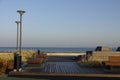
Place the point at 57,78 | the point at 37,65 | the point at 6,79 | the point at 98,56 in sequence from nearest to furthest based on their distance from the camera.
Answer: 1. the point at 6,79
2. the point at 57,78
3. the point at 37,65
4. the point at 98,56

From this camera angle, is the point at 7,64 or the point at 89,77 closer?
the point at 89,77

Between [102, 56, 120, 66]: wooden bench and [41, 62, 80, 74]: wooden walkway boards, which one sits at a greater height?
[102, 56, 120, 66]: wooden bench

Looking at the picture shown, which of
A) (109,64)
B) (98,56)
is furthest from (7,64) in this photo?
(98,56)

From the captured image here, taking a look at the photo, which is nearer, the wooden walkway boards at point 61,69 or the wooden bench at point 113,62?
the wooden bench at point 113,62

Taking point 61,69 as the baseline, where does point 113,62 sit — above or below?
above

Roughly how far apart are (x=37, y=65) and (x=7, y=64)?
287 cm

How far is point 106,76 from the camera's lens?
16750 millimetres

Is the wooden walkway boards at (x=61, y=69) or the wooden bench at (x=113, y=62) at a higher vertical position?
the wooden bench at (x=113, y=62)

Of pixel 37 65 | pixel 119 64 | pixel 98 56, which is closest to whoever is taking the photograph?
pixel 119 64

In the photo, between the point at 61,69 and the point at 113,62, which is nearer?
the point at 113,62

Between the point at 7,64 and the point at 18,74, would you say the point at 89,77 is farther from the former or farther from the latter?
the point at 7,64

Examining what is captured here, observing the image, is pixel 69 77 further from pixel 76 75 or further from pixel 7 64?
pixel 7 64

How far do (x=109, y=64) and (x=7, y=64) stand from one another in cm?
588

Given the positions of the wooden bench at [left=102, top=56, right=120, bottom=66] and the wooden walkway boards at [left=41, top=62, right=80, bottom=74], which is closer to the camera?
the wooden bench at [left=102, top=56, right=120, bottom=66]
